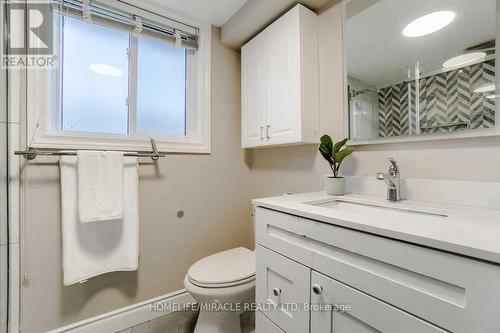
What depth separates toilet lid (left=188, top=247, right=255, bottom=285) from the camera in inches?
46.4

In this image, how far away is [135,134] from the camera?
5.03 ft

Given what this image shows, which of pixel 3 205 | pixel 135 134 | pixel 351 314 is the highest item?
pixel 135 134

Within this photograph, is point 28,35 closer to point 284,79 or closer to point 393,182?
point 284,79

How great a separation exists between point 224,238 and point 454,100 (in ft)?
5.23

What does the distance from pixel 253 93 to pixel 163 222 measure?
1089 mm

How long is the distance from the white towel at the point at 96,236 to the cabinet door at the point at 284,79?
0.91m

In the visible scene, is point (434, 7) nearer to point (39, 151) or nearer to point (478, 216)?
point (478, 216)

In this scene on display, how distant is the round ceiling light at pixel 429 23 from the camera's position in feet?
3.00

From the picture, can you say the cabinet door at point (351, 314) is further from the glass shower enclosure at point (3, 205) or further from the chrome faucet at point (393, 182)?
the glass shower enclosure at point (3, 205)

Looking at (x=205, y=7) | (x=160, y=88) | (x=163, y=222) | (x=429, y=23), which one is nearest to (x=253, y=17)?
(x=205, y=7)

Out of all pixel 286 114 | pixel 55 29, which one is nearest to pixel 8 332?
pixel 55 29

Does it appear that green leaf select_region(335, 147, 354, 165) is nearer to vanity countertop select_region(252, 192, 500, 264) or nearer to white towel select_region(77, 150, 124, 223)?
vanity countertop select_region(252, 192, 500, 264)

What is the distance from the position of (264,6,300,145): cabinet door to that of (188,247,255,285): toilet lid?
0.75 meters

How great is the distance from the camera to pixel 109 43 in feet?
4.81
